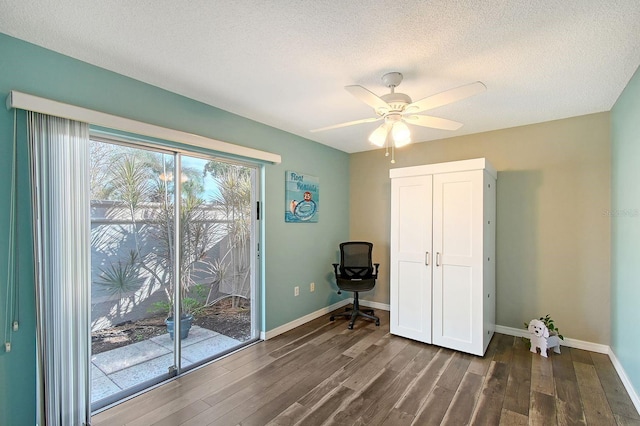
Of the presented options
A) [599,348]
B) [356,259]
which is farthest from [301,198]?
[599,348]

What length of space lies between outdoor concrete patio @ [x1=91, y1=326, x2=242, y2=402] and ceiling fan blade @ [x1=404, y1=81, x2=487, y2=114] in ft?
9.05

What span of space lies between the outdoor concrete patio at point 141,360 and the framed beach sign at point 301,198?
5.26ft

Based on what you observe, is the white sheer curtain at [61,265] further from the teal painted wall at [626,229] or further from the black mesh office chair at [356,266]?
the teal painted wall at [626,229]

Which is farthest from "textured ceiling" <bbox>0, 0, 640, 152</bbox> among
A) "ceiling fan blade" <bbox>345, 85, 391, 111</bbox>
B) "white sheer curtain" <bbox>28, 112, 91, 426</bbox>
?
"white sheer curtain" <bbox>28, 112, 91, 426</bbox>

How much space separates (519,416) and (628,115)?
2459 mm

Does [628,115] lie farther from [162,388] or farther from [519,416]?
[162,388]

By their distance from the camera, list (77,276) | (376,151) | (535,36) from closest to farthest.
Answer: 1. (535,36)
2. (77,276)
3. (376,151)

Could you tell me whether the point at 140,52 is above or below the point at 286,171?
above

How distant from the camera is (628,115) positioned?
7.82ft

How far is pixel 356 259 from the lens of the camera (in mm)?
4184

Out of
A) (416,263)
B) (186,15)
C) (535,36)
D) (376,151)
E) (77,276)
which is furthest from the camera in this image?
(376,151)

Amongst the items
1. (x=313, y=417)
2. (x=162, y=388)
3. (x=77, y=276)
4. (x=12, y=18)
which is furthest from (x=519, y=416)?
(x=12, y=18)

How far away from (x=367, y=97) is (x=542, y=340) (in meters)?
2.95

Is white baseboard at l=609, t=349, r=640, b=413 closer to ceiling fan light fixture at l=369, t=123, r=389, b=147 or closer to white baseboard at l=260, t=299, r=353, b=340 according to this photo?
ceiling fan light fixture at l=369, t=123, r=389, b=147
